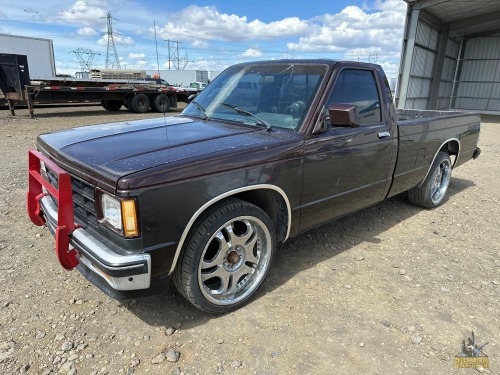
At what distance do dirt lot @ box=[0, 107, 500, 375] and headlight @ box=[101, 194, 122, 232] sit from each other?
0.68 metres

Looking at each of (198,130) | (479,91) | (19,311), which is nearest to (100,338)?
(19,311)

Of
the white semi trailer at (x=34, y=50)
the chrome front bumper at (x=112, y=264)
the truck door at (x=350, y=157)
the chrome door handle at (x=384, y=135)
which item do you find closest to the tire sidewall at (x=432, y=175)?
the truck door at (x=350, y=157)

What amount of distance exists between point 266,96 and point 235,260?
150 cm

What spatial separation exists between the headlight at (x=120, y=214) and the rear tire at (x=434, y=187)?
159 inches

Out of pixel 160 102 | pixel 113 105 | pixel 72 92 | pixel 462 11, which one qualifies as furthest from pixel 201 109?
pixel 462 11

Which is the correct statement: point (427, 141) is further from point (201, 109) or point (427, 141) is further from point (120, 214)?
point (120, 214)

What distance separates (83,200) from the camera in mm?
2492

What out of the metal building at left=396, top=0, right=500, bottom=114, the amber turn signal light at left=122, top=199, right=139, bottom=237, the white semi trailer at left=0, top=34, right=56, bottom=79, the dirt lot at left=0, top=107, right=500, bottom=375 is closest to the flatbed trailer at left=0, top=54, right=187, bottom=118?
the white semi trailer at left=0, top=34, right=56, bottom=79

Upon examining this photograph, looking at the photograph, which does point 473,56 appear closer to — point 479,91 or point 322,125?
point 479,91

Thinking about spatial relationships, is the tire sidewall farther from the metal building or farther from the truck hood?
the metal building

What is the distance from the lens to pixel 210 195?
244 centimetres

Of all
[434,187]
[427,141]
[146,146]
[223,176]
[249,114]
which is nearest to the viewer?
[223,176]

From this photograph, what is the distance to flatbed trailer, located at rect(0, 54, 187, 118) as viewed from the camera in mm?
13400

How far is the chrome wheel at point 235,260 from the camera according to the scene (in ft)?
8.87
